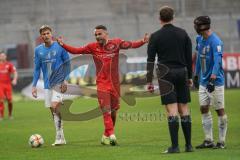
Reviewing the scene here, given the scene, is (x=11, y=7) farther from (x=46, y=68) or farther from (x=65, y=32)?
(x=46, y=68)

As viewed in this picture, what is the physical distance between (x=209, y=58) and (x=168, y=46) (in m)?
1.32

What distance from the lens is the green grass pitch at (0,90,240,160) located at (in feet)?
38.3

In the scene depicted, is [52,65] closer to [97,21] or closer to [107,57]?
[107,57]

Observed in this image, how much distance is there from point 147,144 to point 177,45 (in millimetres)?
2892

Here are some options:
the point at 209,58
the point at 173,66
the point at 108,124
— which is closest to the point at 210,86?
the point at 209,58

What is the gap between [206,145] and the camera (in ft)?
41.3

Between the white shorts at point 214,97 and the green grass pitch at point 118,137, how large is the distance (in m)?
0.79

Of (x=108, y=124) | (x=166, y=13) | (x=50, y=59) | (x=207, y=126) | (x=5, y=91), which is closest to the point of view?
(x=166, y=13)

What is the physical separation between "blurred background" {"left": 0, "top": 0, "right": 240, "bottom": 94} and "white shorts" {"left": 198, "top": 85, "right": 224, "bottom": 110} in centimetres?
2185

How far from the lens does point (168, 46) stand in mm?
11406

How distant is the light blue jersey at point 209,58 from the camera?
40.1 feet

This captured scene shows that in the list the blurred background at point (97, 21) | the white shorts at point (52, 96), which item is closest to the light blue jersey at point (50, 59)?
the white shorts at point (52, 96)

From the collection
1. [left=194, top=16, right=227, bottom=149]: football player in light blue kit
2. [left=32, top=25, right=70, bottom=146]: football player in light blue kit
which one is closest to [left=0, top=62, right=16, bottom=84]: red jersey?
[left=32, top=25, right=70, bottom=146]: football player in light blue kit

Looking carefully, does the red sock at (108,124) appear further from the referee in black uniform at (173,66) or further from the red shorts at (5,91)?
the red shorts at (5,91)
